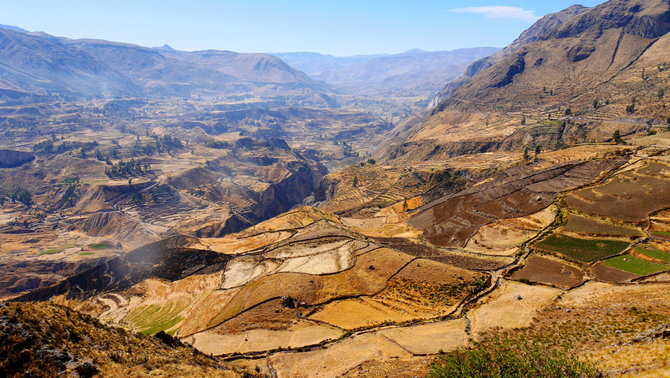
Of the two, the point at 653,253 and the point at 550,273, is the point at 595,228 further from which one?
the point at 550,273

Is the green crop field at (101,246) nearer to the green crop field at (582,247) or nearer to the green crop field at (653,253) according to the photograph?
the green crop field at (582,247)

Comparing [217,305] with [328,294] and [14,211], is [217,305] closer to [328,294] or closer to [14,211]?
[328,294]

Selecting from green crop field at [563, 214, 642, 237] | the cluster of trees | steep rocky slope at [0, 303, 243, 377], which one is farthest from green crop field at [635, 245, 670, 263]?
the cluster of trees

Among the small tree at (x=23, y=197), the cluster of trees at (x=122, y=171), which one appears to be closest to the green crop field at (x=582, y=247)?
the cluster of trees at (x=122, y=171)

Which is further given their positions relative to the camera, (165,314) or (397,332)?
(165,314)

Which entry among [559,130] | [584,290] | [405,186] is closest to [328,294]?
[584,290]

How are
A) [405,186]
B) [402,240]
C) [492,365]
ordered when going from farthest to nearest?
[405,186] → [402,240] → [492,365]

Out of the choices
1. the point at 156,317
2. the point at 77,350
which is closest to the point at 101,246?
the point at 156,317

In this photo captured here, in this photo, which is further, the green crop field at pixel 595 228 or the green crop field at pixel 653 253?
the green crop field at pixel 595 228
